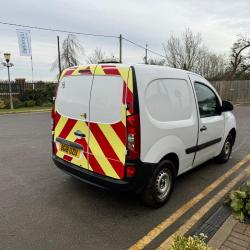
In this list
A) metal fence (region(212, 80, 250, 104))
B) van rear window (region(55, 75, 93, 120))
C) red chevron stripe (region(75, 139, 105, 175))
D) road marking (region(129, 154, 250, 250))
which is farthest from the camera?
metal fence (region(212, 80, 250, 104))

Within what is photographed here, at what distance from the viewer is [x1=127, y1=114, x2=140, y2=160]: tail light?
9.89 ft

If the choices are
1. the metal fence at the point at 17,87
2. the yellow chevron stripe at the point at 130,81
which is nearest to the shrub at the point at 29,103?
the metal fence at the point at 17,87

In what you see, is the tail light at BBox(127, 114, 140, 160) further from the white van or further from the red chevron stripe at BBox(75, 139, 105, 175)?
the red chevron stripe at BBox(75, 139, 105, 175)

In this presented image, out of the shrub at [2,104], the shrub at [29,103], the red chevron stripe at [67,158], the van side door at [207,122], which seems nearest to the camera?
the red chevron stripe at [67,158]

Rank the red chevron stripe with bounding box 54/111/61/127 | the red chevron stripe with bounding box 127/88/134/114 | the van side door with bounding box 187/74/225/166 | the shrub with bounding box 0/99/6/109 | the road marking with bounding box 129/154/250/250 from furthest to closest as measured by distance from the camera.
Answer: the shrub with bounding box 0/99/6/109 → the van side door with bounding box 187/74/225/166 → the red chevron stripe with bounding box 54/111/61/127 → the red chevron stripe with bounding box 127/88/134/114 → the road marking with bounding box 129/154/250/250

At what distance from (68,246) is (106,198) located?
3.81 feet

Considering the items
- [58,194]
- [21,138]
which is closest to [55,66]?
[21,138]

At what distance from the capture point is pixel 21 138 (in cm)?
793

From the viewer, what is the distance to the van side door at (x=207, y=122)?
14.0 feet

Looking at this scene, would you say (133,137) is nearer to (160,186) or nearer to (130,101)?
(130,101)

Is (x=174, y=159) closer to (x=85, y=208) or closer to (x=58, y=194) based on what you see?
(x=85, y=208)

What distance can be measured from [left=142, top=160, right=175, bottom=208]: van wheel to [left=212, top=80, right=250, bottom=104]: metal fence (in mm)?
22151

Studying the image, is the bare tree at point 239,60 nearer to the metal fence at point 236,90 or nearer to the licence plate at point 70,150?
the metal fence at point 236,90

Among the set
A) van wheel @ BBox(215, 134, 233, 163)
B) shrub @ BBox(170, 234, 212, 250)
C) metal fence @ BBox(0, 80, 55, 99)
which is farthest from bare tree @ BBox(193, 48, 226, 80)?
shrub @ BBox(170, 234, 212, 250)
